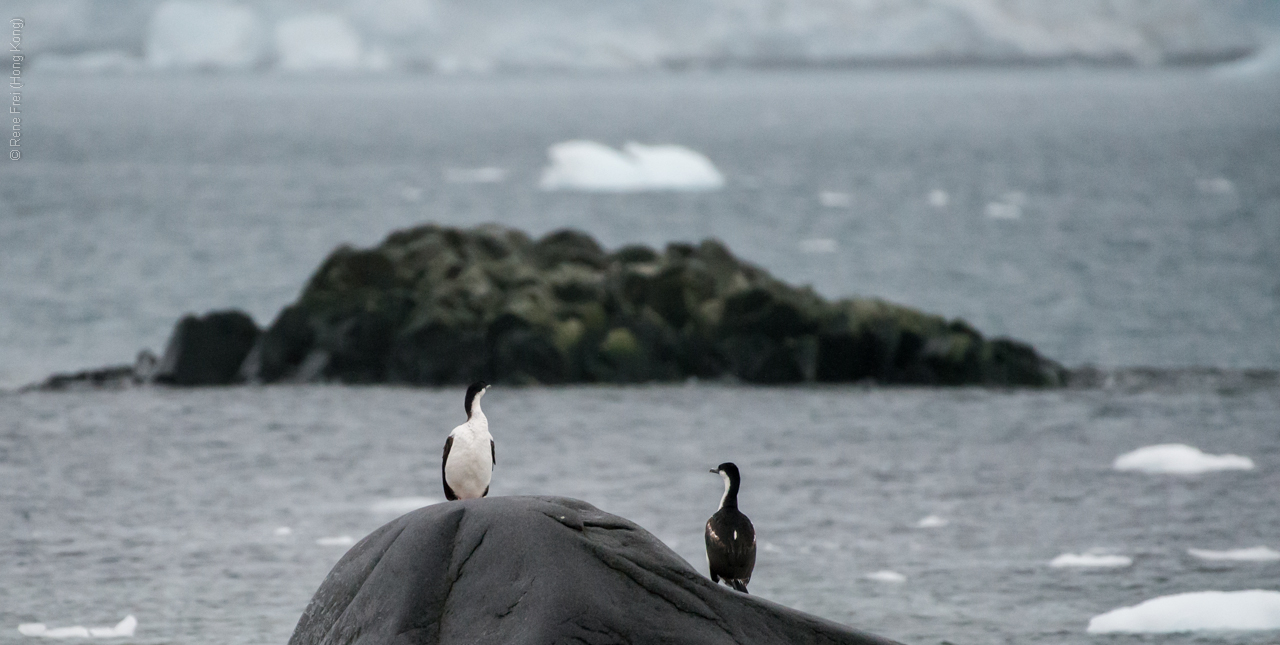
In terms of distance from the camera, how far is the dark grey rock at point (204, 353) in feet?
78.1

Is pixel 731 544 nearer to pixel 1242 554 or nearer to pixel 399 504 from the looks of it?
pixel 1242 554

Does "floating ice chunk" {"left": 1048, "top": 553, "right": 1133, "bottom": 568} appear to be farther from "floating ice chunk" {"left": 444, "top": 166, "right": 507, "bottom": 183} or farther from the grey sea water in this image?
"floating ice chunk" {"left": 444, "top": 166, "right": 507, "bottom": 183}

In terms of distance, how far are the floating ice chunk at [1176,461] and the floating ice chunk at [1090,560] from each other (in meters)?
3.81

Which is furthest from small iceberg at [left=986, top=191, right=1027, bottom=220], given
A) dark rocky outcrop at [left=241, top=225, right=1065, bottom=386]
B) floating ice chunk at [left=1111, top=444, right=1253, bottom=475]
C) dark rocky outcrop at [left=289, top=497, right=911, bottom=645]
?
dark rocky outcrop at [left=289, top=497, right=911, bottom=645]

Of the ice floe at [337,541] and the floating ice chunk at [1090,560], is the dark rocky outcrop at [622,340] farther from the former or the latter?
the floating ice chunk at [1090,560]

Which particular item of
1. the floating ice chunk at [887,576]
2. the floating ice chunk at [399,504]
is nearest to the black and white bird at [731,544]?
the floating ice chunk at [887,576]

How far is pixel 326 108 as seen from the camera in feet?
650

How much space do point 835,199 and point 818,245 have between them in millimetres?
19866

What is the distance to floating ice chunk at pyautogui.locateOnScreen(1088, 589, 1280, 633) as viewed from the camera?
12.6 m

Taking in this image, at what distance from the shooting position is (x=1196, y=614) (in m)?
12.8

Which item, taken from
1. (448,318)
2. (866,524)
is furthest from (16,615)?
(448,318)

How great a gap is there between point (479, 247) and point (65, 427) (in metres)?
8.12

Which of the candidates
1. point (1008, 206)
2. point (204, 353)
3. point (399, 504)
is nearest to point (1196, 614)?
point (399, 504)

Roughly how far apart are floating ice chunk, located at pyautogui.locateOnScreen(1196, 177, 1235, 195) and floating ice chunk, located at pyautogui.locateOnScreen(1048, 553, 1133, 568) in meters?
59.6
